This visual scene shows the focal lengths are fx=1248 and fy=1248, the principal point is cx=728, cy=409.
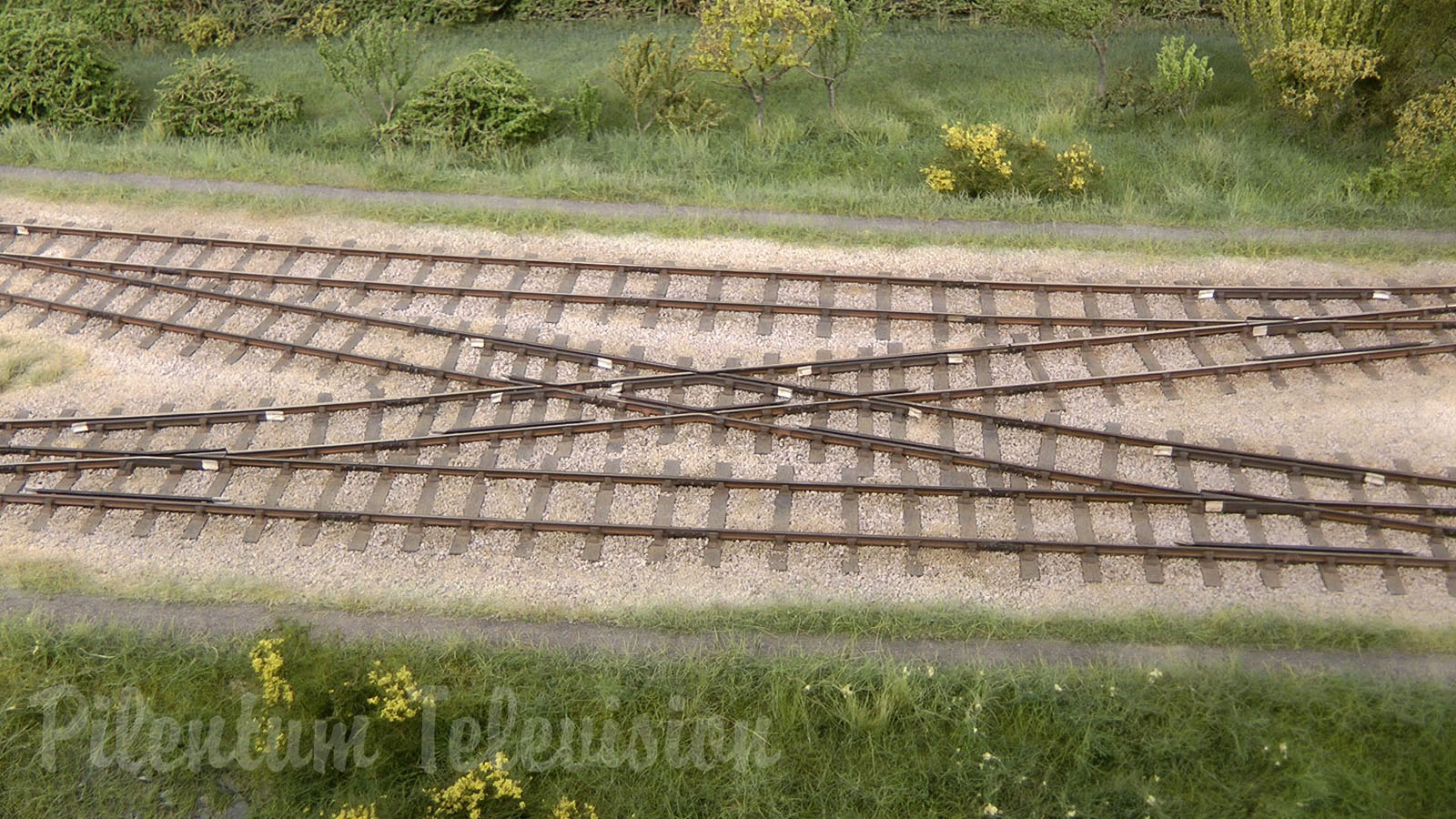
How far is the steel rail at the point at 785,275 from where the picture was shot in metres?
14.9

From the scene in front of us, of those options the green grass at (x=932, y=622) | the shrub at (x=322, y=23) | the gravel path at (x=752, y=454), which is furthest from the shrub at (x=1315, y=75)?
the shrub at (x=322, y=23)

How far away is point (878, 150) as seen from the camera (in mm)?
18844

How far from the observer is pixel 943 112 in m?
19.9

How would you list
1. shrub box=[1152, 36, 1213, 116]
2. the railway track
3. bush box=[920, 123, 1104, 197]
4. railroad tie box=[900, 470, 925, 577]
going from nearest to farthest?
railroad tie box=[900, 470, 925, 577] → the railway track → bush box=[920, 123, 1104, 197] → shrub box=[1152, 36, 1213, 116]

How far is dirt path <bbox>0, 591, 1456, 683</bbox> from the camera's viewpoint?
35.0 ft

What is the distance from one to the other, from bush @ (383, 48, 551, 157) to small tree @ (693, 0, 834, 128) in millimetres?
2730

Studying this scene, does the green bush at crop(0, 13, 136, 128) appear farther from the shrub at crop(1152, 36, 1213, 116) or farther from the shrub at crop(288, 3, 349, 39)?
the shrub at crop(1152, 36, 1213, 116)

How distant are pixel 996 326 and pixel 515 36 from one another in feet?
41.8

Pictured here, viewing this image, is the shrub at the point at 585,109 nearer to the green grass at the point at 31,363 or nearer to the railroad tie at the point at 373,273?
the railroad tie at the point at 373,273

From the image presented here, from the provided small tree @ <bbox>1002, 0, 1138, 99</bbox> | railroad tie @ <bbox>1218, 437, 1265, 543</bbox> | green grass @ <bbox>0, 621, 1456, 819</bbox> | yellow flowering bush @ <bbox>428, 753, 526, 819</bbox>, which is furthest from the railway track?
small tree @ <bbox>1002, 0, 1138, 99</bbox>

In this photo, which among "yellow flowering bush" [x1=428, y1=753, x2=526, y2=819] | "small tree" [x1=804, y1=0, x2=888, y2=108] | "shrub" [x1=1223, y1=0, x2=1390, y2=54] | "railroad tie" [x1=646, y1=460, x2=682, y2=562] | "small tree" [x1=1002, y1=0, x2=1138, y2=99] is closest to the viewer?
"yellow flowering bush" [x1=428, y1=753, x2=526, y2=819]

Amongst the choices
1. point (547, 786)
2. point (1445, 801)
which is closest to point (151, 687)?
point (547, 786)

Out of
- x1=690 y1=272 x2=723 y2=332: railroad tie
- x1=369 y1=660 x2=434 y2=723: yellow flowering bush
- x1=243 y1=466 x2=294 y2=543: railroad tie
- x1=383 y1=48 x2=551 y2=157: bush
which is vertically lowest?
x1=243 y1=466 x2=294 y2=543: railroad tie

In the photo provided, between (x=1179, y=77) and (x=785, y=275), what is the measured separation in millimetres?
7562
